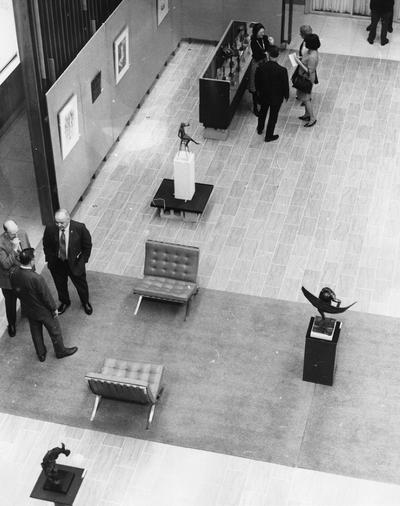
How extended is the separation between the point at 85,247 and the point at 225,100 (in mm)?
5072

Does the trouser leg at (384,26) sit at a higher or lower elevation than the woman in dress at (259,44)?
lower

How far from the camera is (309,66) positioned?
16750 mm

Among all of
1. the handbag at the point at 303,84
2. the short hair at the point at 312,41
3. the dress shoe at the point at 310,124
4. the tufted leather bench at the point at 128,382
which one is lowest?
the dress shoe at the point at 310,124

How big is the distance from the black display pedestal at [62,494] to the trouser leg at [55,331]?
2995 mm

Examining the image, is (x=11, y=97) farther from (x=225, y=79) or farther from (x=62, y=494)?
(x=62, y=494)

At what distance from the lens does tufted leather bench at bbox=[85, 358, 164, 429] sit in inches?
441

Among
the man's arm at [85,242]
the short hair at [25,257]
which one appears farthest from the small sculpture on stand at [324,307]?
A: the short hair at [25,257]

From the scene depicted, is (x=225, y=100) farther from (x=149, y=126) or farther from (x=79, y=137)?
(x=79, y=137)

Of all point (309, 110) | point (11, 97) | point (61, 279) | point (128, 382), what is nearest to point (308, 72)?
point (309, 110)

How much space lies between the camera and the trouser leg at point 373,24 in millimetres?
19609

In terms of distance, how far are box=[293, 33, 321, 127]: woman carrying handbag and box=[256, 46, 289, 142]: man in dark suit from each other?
609mm

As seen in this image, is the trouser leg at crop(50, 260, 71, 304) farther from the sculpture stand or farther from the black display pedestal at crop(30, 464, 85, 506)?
the black display pedestal at crop(30, 464, 85, 506)

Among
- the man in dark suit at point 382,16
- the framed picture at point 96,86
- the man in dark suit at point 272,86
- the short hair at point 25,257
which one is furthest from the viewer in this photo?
the man in dark suit at point 382,16

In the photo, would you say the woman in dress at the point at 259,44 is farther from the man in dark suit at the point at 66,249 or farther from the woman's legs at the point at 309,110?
the man in dark suit at the point at 66,249
